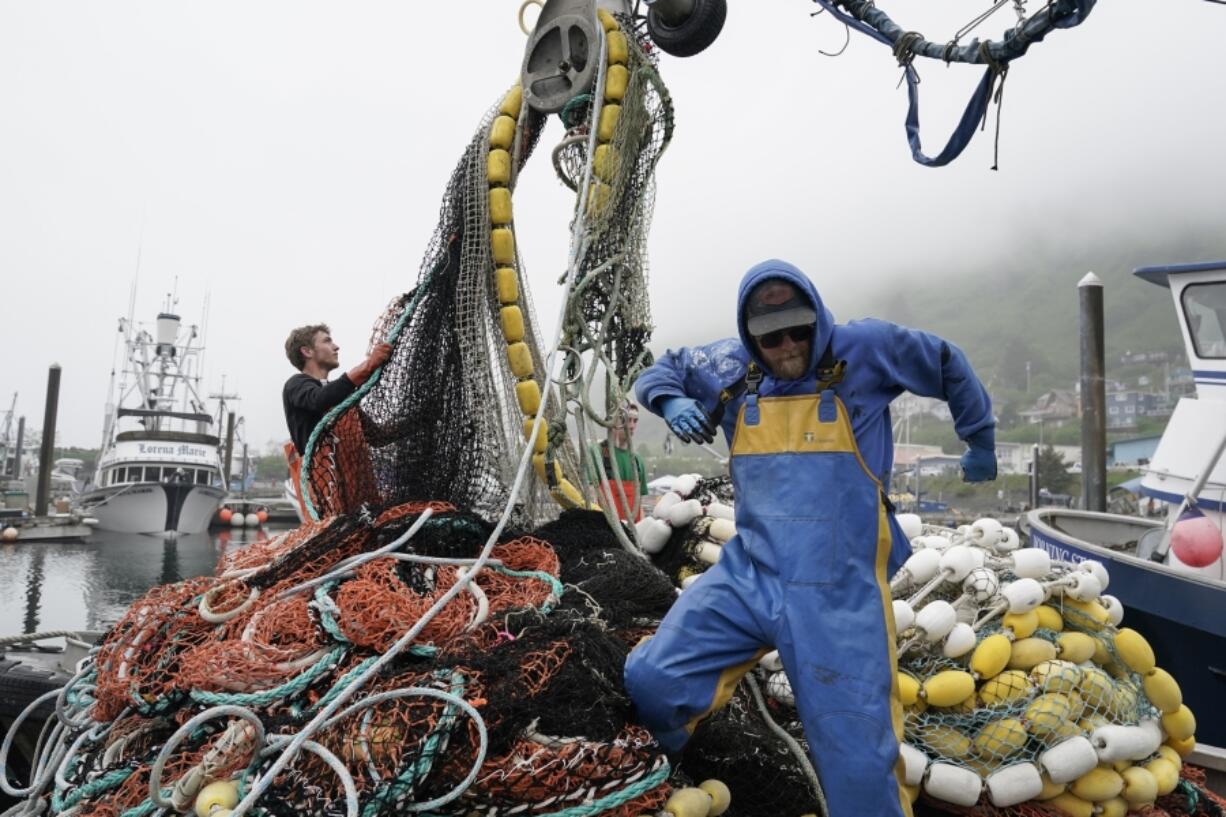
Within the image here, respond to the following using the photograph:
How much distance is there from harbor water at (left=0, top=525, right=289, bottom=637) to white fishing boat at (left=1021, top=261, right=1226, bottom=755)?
12.2 metres

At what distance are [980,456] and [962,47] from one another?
2.01 meters

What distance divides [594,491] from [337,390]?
129cm

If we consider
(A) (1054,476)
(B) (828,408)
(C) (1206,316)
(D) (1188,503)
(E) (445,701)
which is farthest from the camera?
(A) (1054,476)

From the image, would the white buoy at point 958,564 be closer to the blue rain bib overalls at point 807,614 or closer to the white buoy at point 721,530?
Result: the white buoy at point 721,530

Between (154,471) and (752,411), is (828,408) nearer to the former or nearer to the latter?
(752,411)

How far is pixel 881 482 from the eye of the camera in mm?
2510

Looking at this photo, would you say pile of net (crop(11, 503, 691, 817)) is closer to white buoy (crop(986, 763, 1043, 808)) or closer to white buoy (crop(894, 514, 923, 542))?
white buoy (crop(986, 763, 1043, 808))

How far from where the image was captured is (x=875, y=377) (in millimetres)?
2504

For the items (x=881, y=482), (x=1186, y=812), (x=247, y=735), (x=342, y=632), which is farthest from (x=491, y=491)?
(x=1186, y=812)

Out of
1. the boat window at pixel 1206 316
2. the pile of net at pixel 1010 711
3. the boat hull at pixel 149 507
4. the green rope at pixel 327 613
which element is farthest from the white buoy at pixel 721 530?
the boat hull at pixel 149 507

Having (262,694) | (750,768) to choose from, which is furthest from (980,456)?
(262,694)

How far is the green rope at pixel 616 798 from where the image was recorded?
216 cm

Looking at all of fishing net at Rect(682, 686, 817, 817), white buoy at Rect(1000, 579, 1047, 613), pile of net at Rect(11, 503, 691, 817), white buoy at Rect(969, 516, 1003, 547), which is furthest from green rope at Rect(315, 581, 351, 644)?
white buoy at Rect(969, 516, 1003, 547)

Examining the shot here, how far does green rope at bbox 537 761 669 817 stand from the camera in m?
2.16
